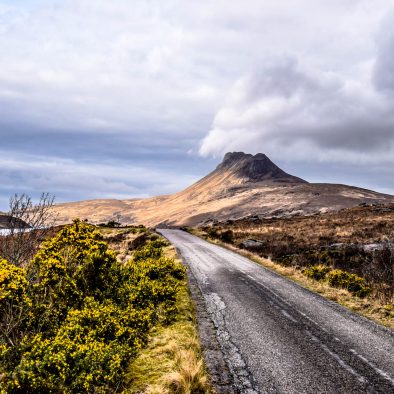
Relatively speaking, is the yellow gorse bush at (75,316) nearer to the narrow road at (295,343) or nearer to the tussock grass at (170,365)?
the tussock grass at (170,365)

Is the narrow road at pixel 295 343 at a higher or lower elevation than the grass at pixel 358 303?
lower

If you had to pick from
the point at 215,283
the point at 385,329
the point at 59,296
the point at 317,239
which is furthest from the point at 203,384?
the point at 317,239

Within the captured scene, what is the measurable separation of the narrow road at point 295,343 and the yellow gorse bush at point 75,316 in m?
2.43

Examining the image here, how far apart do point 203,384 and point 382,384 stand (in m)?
3.89

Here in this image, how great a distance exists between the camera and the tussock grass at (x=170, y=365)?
7.17 m

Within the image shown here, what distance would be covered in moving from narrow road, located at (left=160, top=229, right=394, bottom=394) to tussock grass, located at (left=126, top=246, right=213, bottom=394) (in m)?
0.85

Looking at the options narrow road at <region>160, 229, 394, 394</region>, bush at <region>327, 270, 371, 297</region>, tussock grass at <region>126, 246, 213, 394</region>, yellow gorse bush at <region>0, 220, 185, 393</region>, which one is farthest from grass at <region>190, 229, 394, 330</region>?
yellow gorse bush at <region>0, 220, 185, 393</region>

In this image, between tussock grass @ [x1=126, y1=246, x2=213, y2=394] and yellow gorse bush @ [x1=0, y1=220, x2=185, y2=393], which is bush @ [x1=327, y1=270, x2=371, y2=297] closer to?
yellow gorse bush @ [x1=0, y1=220, x2=185, y2=393]

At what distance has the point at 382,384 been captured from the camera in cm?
775

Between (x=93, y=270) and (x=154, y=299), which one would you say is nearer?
A: (x=93, y=270)

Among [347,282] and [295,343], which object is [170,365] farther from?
[347,282]

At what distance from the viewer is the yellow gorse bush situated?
239 inches

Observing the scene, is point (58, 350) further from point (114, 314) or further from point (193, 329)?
point (193, 329)

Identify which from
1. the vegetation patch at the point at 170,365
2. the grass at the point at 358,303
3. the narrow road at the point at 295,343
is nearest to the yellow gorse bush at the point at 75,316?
the vegetation patch at the point at 170,365
